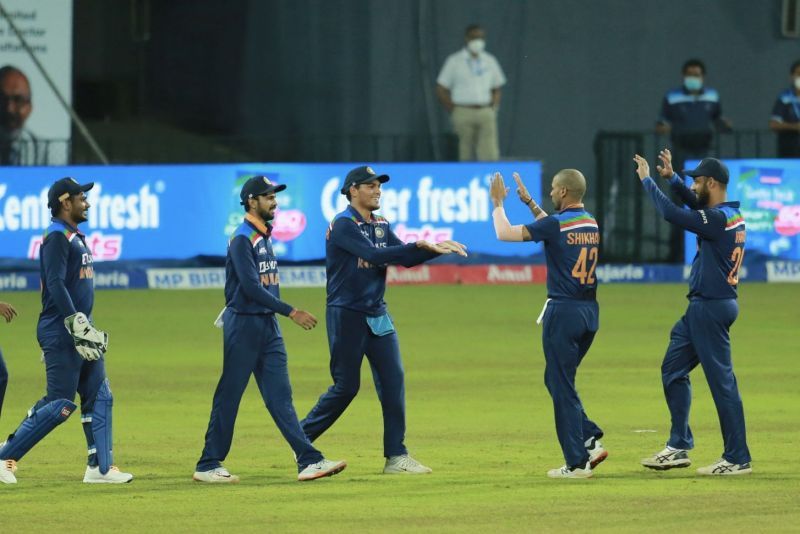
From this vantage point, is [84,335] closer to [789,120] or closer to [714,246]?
[714,246]

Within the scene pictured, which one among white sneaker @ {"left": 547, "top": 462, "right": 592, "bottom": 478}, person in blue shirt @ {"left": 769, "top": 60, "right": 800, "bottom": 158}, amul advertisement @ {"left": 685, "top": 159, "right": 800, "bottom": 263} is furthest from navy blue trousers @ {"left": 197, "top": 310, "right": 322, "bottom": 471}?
person in blue shirt @ {"left": 769, "top": 60, "right": 800, "bottom": 158}

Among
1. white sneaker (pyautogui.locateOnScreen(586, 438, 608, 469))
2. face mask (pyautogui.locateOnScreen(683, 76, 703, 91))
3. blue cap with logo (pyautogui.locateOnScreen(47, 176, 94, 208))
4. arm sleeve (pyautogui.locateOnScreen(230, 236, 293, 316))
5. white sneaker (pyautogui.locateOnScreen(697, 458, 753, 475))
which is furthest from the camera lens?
face mask (pyautogui.locateOnScreen(683, 76, 703, 91))

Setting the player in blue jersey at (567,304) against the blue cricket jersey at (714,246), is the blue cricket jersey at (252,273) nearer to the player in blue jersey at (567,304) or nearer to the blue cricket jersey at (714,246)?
the player in blue jersey at (567,304)

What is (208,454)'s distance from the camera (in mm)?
12031

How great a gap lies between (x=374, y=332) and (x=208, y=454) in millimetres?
1401

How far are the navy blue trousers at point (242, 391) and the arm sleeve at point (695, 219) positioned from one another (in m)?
2.68

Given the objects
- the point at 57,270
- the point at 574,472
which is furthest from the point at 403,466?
the point at 57,270

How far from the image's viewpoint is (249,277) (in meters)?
11.9

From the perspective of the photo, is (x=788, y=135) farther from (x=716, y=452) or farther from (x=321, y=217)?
(x=716, y=452)

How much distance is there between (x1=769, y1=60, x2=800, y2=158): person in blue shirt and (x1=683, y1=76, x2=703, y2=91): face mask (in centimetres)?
132

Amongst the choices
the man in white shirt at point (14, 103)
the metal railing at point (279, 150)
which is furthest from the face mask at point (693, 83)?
the man in white shirt at point (14, 103)

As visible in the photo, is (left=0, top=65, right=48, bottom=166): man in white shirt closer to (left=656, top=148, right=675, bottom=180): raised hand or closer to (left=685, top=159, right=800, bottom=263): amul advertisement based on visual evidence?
(left=685, top=159, right=800, bottom=263): amul advertisement

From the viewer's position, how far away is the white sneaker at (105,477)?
1207cm

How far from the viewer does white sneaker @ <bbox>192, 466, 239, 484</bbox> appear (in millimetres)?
12008
